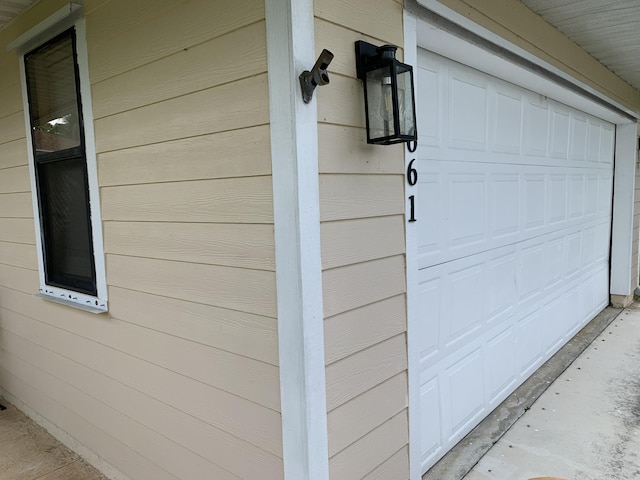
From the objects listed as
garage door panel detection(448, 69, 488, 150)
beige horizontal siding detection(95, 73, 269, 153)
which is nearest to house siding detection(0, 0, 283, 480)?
beige horizontal siding detection(95, 73, 269, 153)

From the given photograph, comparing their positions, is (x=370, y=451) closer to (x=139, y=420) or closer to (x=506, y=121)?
(x=139, y=420)

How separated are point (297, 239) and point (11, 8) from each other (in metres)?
2.23

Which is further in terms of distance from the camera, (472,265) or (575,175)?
(575,175)

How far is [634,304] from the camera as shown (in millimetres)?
5391

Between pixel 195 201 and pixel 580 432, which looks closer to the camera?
pixel 195 201

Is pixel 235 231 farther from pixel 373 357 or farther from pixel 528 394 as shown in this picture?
pixel 528 394

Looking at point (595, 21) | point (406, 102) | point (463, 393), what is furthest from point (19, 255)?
point (595, 21)

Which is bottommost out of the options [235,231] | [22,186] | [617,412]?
[617,412]

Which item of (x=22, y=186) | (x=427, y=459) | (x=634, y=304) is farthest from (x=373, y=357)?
(x=634, y=304)

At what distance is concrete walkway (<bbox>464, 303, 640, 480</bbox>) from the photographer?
227 centimetres

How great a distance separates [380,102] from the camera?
1.43m

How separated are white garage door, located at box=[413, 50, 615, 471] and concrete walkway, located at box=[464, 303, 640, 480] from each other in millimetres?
216

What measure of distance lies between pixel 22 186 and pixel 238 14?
6.50 feet

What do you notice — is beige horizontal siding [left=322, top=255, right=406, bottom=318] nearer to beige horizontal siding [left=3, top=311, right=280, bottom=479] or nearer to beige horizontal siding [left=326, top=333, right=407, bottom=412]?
beige horizontal siding [left=326, top=333, right=407, bottom=412]
